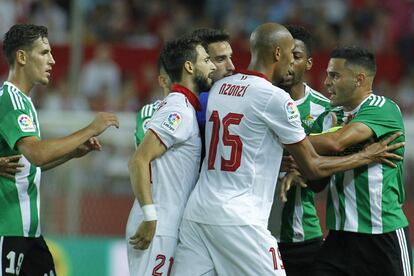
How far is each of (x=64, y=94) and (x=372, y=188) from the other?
22.1 ft

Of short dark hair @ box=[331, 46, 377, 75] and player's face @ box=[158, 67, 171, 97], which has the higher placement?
short dark hair @ box=[331, 46, 377, 75]

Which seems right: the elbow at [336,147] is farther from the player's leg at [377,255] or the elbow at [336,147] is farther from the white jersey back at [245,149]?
the player's leg at [377,255]

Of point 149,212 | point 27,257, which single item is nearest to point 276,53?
point 149,212

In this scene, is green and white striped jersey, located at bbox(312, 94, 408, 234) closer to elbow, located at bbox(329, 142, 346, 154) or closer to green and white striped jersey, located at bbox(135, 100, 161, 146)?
elbow, located at bbox(329, 142, 346, 154)

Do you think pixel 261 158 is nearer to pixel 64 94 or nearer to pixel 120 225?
pixel 120 225

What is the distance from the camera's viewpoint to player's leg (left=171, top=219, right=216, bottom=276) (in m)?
6.92

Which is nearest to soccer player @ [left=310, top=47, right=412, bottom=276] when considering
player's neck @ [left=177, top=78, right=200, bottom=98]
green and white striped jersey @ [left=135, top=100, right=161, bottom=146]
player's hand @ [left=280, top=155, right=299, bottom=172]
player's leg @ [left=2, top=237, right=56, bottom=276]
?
player's hand @ [left=280, top=155, right=299, bottom=172]

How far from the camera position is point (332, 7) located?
16109 millimetres

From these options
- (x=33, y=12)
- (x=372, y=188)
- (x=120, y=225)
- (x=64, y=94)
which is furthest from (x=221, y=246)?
(x=33, y=12)

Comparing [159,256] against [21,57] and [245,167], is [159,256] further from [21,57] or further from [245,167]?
[21,57]

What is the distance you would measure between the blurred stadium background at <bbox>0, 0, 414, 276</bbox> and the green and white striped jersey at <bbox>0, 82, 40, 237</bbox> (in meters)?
3.93

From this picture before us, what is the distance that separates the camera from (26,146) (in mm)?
7191

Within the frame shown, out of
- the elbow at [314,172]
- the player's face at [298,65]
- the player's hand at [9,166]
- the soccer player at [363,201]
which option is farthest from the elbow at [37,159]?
the player's face at [298,65]

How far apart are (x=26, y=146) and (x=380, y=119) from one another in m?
2.37
